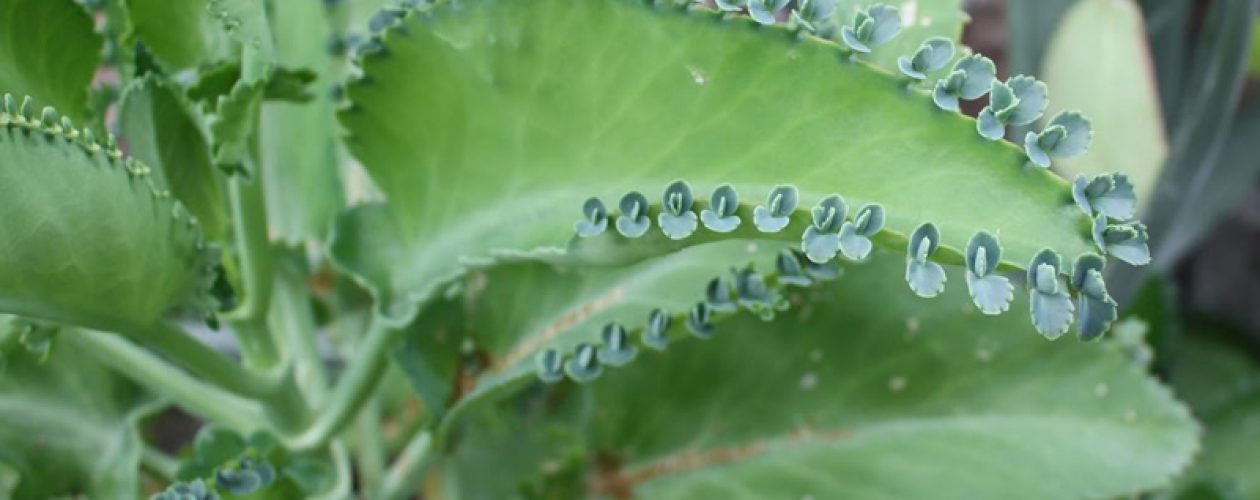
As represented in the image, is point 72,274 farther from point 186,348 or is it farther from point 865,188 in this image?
point 865,188

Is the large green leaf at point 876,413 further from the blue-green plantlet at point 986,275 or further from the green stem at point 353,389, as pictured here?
the blue-green plantlet at point 986,275

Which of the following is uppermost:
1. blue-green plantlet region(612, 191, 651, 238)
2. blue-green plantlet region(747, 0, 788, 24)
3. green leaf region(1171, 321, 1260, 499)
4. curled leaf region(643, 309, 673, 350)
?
blue-green plantlet region(747, 0, 788, 24)

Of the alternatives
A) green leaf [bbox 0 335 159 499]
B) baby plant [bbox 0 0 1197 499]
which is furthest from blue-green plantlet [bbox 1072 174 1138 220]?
green leaf [bbox 0 335 159 499]

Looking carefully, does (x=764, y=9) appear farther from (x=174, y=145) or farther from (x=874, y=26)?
(x=174, y=145)

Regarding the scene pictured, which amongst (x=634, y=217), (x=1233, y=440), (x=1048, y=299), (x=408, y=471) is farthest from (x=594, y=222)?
(x=1233, y=440)

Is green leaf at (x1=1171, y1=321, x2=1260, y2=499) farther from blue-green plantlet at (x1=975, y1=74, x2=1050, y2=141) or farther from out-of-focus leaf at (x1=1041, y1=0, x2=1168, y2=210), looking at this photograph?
blue-green plantlet at (x1=975, y1=74, x2=1050, y2=141)
